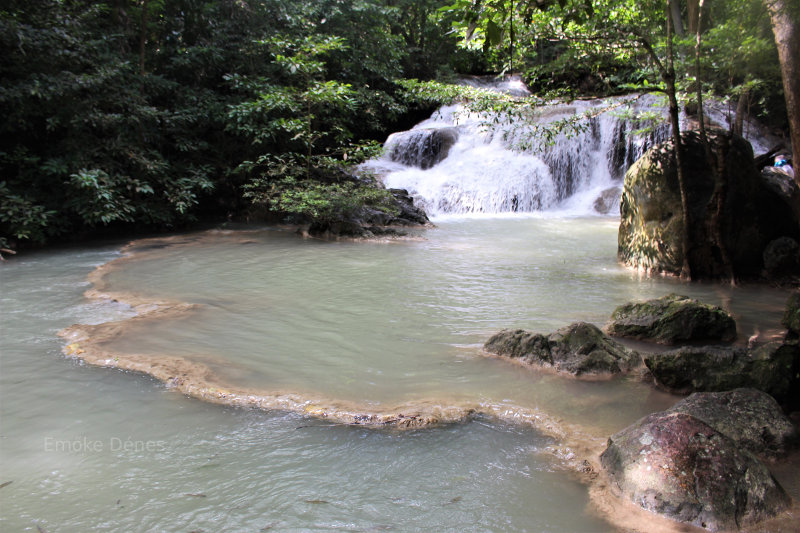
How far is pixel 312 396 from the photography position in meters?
3.47

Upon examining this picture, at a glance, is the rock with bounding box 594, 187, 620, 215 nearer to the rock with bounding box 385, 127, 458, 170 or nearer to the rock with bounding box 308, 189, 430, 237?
the rock with bounding box 385, 127, 458, 170

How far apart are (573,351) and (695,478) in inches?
66.9

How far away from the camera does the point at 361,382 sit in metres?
3.74

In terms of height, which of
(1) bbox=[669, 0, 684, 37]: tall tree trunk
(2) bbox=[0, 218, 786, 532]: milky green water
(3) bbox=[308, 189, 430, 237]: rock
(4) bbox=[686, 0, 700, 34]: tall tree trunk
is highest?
(1) bbox=[669, 0, 684, 37]: tall tree trunk

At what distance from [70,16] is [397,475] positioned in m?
11.0

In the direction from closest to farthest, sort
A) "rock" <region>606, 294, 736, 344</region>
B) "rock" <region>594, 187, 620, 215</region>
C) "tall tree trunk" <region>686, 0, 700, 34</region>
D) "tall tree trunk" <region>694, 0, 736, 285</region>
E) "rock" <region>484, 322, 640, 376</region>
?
1. "rock" <region>484, 322, 640, 376</region>
2. "rock" <region>606, 294, 736, 344</region>
3. "tall tree trunk" <region>694, 0, 736, 285</region>
4. "tall tree trunk" <region>686, 0, 700, 34</region>
5. "rock" <region>594, 187, 620, 215</region>

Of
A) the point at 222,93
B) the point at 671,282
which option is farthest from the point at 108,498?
the point at 222,93

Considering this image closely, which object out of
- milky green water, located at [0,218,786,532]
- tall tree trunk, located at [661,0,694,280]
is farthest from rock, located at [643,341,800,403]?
tall tree trunk, located at [661,0,694,280]

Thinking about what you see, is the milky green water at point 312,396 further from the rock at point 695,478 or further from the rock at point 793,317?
the rock at point 793,317

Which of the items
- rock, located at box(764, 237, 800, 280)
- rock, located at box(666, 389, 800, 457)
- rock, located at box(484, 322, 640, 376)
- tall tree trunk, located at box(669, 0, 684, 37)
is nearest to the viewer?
rock, located at box(666, 389, 800, 457)

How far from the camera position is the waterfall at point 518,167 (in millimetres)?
15016

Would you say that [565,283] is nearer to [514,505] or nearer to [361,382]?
[361,382]

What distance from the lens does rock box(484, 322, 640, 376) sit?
3.88 meters

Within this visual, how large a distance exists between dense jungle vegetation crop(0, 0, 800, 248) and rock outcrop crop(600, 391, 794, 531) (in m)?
4.58
